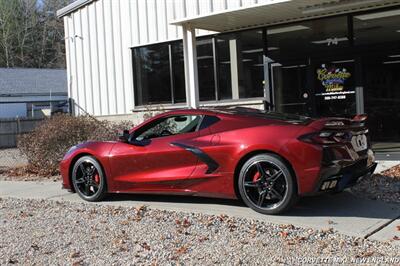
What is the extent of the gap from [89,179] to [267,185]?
3.06m

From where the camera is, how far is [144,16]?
1547 cm

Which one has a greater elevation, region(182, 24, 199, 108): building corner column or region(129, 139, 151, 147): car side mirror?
region(182, 24, 199, 108): building corner column

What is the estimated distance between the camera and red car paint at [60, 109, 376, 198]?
654 cm

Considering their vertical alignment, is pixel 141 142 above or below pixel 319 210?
above

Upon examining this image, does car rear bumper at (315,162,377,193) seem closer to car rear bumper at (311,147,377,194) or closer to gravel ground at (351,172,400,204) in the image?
car rear bumper at (311,147,377,194)

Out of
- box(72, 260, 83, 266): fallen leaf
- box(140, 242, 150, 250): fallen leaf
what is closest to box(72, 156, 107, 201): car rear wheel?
box(140, 242, 150, 250): fallen leaf

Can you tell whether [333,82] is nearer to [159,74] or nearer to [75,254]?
[159,74]

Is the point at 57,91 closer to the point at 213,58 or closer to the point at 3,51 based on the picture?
the point at 3,51

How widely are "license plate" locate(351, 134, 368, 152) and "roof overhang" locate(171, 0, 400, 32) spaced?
4.27 metres

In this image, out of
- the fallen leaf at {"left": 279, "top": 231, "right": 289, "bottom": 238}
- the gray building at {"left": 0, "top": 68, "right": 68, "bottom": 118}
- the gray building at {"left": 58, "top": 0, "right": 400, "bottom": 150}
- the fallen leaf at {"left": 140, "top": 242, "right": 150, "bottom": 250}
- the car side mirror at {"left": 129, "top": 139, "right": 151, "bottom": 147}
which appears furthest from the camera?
the gray building at {"left": 0, "top": 68, "right": 68, "bottom": 118}

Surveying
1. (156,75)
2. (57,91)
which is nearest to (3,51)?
(57,91)

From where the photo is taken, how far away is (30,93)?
39344 mm

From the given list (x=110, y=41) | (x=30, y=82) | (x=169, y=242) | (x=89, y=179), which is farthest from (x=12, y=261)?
(x=30, y=82)

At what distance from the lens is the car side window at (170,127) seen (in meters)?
7.54
